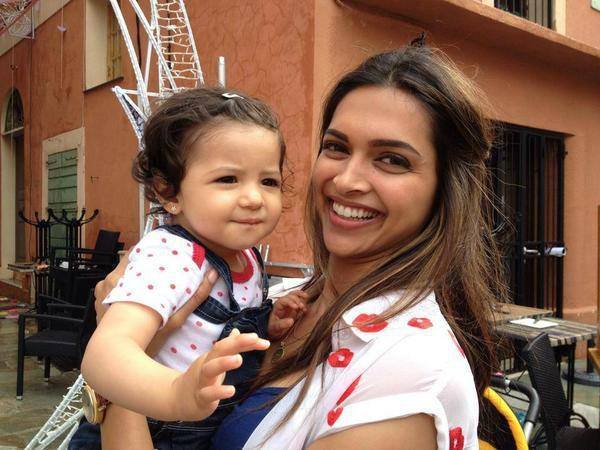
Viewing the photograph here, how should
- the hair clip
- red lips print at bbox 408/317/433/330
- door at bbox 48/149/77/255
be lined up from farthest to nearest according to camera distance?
1. door at bbox 48/149/77/255
2. the hair clip
3. red lips print at bbox 408/317/433/330

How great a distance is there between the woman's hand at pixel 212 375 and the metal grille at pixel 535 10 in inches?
268

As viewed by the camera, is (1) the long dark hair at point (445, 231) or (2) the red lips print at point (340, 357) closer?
(2) the red lips print at point (340, 357)

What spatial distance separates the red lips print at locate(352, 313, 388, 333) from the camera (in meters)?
1.18

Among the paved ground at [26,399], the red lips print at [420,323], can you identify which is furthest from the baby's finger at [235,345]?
the paved ground at [26,399]

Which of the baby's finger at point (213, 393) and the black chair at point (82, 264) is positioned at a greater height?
the baby's finger at point (213, 393)

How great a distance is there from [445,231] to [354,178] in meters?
0.27

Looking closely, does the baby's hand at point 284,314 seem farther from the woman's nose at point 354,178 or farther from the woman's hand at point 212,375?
the woman's hand at point 212,375

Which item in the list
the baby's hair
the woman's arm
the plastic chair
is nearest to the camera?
the woman's arm

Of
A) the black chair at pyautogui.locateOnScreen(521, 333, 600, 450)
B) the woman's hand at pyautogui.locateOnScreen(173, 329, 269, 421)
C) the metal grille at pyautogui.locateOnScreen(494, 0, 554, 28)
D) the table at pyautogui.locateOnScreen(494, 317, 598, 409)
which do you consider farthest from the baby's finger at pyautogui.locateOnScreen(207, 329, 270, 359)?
the metal grille at pyautogui.locateOnScreen(494, 0, 554, 28)

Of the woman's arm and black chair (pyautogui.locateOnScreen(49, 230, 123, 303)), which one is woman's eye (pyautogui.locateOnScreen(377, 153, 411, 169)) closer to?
the woman's arm

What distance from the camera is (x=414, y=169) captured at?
4.49 feet

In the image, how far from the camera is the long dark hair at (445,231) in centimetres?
134

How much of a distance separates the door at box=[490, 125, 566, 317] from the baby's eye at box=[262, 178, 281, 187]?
4701 millimetres

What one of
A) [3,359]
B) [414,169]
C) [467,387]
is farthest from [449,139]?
[3,359]
